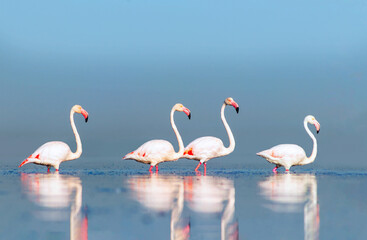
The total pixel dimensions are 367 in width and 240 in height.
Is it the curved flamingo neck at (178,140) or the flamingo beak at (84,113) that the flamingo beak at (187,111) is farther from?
the flamingo beak at (84,113)

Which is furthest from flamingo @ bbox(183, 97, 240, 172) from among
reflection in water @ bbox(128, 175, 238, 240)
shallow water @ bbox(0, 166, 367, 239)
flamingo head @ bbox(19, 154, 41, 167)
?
shallow water @ bbox(0, 166, 367, 239)

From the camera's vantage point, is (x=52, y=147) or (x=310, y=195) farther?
(x=52, y=147)

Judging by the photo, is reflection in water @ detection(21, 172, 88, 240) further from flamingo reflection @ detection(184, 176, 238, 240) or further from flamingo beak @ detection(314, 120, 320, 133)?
flamingo beak @ detection(314, 120, 320, 133)

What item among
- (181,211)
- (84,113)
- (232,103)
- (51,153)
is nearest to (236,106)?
(232,103)

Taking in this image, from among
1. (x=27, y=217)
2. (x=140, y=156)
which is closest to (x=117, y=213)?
(x=27, y=217)

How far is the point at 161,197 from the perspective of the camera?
38.6 feet

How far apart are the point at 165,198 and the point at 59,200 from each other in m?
2.12

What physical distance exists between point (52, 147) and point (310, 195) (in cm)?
1122

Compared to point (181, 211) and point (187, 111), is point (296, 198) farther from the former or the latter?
point (187, 111)

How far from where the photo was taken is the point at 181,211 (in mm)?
9773

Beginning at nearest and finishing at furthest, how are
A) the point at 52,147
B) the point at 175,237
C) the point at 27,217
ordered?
the point at 175,237
the point at 27,217
the point at 52,147

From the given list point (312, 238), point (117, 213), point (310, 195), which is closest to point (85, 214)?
point (117, 213)

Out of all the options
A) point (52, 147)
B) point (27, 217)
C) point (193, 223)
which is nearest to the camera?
point (193, 223)

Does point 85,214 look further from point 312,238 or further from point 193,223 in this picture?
point 312,238
